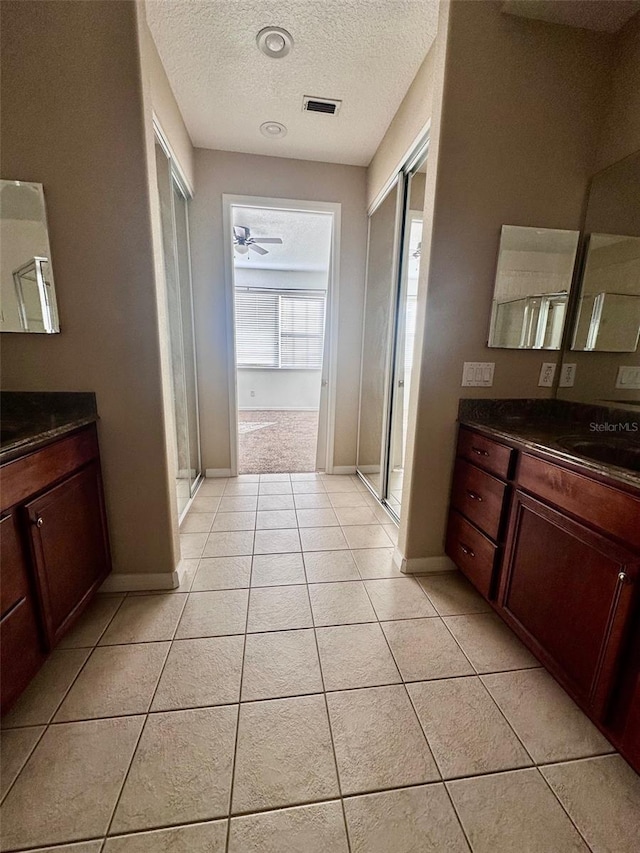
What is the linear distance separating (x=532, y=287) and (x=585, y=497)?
1.14 meters

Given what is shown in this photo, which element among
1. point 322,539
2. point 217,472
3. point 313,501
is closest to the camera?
point 322,539

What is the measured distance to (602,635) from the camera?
1043mm

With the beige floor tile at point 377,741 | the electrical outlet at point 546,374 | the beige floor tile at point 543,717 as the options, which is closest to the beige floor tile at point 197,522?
the beige floor tile at point 377,741

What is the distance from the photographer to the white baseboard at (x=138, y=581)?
68.1 inches

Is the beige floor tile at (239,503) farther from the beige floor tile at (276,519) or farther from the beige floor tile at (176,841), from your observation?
the beige floor tile at (176,841)

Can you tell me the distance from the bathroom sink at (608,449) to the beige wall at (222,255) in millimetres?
2070

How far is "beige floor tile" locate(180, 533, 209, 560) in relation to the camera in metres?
2.06

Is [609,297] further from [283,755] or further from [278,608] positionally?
[283,755]

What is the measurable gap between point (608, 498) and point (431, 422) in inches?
33.4

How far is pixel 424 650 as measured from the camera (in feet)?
4.73

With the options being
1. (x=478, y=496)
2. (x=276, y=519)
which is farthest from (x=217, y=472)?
(x=478, y=496)

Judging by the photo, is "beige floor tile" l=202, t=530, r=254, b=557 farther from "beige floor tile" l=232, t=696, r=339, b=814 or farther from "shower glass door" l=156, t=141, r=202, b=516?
"beige floor tile" l=232, t=696, r=339, b=814

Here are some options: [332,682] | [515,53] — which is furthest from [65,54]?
[332,682]

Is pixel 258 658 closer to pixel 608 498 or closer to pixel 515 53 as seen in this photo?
pixel 608 498
